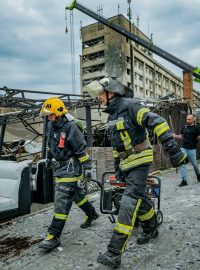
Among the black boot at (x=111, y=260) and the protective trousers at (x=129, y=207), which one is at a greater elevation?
the protective trousers at (x=129, y=207)

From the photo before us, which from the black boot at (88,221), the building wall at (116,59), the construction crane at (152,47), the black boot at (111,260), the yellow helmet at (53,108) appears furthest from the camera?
the building wall at (116,59)

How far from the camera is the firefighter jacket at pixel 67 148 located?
13.4ft

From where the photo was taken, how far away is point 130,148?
347 centimetres

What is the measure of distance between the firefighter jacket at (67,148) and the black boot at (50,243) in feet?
2.71

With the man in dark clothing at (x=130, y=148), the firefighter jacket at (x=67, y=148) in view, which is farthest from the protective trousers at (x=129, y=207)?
the firefighter jacket at (x=67, y=148)

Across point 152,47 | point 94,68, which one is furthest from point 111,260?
point 94,68

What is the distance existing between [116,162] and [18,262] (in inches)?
70.8

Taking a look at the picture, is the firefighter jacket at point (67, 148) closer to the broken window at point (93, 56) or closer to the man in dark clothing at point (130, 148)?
the man in dark clothing at point (130, 148)

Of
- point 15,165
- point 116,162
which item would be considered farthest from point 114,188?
point 15,165

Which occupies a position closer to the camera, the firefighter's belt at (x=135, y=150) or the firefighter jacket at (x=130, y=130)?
the firefighter jacket at (x=130, y=130)

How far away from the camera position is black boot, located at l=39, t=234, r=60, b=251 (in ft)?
12.1

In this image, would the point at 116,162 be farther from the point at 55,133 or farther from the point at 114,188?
the point at 55,133

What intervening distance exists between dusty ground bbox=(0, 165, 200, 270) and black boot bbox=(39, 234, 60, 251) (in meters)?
0.08

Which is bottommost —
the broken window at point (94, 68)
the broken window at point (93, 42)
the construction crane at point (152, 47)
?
the construction crane at point (152, 47)
